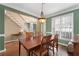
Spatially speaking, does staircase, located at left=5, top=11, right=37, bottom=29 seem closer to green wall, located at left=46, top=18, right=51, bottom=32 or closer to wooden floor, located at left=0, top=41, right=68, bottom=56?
green wall, located at left=46, top=18, right=51, bottom=32

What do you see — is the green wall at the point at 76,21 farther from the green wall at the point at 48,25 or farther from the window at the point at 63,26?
the green wall at the point at 48,25

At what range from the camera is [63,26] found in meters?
2.00

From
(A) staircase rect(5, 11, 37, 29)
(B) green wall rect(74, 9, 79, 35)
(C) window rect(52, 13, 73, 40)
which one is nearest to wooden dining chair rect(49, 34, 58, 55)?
(C) window rect(52, 13, 73, 40)

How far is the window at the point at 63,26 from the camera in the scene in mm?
1929

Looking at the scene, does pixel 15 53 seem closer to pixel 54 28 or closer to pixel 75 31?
pixel 54 28

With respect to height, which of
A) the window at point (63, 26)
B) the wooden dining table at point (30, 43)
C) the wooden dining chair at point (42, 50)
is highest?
the window at point (63, 26)

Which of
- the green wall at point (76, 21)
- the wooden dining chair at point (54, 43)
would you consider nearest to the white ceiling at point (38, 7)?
the green wall at point (76, 21)

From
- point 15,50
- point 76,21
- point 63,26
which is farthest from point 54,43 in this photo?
point 15,50

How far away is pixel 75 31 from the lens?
192 cm

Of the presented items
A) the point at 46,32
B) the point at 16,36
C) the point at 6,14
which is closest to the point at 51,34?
the point at 46,32

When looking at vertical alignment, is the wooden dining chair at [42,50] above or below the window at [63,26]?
below

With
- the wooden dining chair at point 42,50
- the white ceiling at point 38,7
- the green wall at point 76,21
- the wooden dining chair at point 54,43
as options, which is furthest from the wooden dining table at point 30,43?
the green wall at point 76,21

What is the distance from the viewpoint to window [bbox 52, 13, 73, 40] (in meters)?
1.93

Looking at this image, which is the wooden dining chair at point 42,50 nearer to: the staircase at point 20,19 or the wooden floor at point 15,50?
the wooden floor at point 15,50
